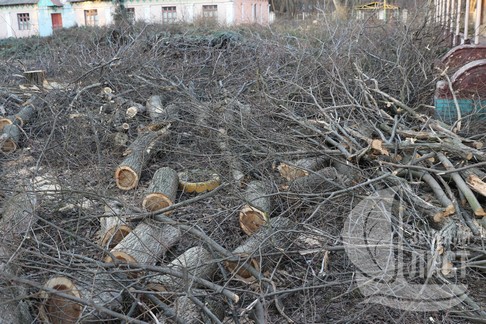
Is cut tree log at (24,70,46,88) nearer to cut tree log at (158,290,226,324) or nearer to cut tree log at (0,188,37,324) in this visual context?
cut tree log at (0,188,37,324)

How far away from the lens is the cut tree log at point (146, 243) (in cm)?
383

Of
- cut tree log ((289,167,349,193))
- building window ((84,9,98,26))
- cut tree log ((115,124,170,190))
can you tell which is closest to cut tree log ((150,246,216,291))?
cut tree log ((289,167,349,193))

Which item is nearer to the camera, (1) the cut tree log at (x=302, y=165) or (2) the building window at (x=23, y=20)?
(1) the cut tree log at (x=302, y=165)

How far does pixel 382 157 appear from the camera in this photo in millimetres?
5039

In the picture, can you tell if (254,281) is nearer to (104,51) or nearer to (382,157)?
(382,157)

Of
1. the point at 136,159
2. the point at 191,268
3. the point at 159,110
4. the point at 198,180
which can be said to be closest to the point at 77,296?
the point at 191,268

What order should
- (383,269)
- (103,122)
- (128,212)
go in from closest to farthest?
(383,269), (128,212), (103,122)

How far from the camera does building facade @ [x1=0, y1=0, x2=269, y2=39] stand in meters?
26.9

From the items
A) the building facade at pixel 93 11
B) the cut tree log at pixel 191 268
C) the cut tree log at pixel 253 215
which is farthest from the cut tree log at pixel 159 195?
the building facade at pixel 93 11

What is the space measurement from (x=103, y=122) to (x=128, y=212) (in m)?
3.30

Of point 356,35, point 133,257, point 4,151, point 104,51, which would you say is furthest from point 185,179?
point 104,51

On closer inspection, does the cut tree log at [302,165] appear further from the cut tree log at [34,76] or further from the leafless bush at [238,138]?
the cut tree log at [34,76]

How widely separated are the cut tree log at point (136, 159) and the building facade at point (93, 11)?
2050 cm

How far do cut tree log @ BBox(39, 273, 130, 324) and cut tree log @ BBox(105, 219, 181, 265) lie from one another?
36 centimetres
